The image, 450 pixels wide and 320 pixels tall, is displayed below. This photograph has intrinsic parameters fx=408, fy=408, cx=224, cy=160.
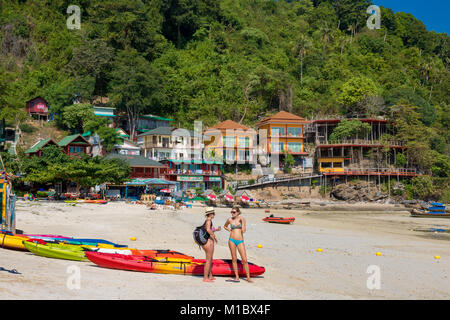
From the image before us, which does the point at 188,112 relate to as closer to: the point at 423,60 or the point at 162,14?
the point at 162,14

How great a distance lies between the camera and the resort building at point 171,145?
50.2m

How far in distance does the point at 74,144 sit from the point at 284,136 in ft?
85.9

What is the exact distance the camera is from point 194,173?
48.1 metres

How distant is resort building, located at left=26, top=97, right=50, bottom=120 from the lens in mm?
51562

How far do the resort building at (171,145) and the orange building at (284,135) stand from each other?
32.1 ft

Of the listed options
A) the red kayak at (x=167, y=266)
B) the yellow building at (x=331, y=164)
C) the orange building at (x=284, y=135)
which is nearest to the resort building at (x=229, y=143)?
the orange building at (x=284, y=135)

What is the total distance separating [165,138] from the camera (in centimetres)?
5069

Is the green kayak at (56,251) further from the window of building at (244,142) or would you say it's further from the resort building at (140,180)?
the window of building at (244,142)

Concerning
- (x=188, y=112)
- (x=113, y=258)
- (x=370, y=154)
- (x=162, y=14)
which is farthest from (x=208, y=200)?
(x=162, y=14)

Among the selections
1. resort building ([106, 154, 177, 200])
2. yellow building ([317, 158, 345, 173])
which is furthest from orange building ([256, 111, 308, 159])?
resort building ([106, 154, 177, 200])

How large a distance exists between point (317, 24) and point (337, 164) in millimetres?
42218

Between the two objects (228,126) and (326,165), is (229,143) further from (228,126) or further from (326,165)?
(326,165)

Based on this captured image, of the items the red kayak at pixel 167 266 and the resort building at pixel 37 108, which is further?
the resort building at pixel 37 108

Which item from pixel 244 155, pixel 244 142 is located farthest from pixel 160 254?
pixel 244 142
